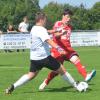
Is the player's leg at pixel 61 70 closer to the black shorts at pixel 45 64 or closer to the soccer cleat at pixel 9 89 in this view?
the black shorts at pixel 45 64

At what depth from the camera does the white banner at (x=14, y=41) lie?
31388 mm

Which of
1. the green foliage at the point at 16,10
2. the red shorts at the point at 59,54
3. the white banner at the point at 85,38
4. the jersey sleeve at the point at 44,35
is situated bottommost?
the green foliage at the point at 16,10

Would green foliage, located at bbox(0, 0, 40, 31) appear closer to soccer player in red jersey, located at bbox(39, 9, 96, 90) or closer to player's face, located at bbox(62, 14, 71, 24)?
soccer player in red jersey, located at bbox(39, 9, 96, 90)

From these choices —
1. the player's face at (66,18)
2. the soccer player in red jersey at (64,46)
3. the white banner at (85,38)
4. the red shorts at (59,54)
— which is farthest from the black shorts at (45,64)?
the white banner at (85,38)

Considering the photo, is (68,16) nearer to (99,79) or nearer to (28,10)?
(99,79)

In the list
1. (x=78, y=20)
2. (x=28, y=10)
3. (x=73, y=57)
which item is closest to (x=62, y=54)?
(x=73, y=57)

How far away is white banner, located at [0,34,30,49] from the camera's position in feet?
103

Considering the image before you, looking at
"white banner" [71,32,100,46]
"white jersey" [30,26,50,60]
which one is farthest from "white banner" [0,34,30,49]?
"white jersey" [30,26,50,60]

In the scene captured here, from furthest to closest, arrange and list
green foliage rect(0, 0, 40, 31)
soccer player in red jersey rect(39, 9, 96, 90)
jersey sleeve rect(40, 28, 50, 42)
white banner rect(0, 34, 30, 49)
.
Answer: green foliage rect(0, 0, 40, 31), white banner rect(0, 34, 30, 49), soccer player in red jersey rect(39, 9, 96, 90), jersey sleeve rect(40, 28, 50, 42)

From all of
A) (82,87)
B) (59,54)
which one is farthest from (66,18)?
(82,87)

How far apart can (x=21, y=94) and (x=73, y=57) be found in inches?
80.5

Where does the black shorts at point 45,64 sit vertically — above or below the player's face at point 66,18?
below

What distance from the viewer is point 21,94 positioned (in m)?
11.1

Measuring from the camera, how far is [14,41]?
31.4 metres
